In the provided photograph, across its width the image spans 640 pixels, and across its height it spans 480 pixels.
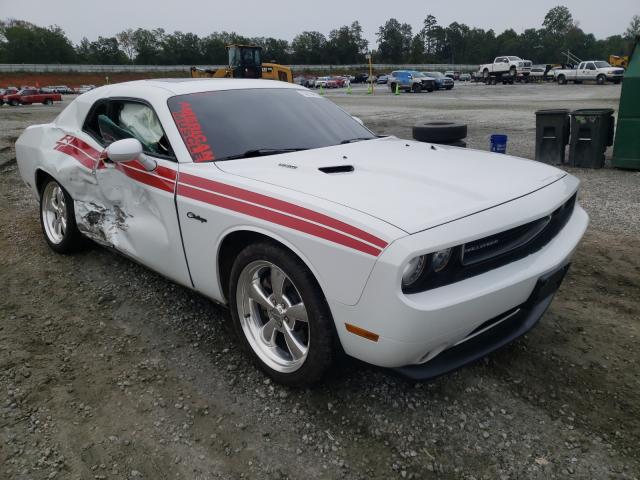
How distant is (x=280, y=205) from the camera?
234 centimetres

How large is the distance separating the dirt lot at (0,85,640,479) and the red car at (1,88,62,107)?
34882 mm

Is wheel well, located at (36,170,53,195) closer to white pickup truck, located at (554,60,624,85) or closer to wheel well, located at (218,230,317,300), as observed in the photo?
wheel well, located at (218,230,317,300)

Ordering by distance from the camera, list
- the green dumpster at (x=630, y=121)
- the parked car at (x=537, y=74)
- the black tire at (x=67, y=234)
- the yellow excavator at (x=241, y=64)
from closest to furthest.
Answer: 1. the black tire at (x=67, y=234)
2. the green dumpster at (x=630, y=121)
3. the yellow excavator at (x=241, y=64)
4. the parked car at (x=537, y=74)

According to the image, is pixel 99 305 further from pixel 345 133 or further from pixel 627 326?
pixel 627 326

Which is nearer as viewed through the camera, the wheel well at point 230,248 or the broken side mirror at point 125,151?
the wheel well at point 230,248

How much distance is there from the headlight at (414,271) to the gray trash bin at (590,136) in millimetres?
7156

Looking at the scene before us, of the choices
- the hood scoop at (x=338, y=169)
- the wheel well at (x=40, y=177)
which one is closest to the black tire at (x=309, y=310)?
the hood scoop at (x=338, y=169)

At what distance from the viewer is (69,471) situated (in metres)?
2.15

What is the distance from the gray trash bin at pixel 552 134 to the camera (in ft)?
26.6

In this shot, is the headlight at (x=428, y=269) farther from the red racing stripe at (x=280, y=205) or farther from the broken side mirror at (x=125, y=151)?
the broken side mirror at (x=125, y=151)

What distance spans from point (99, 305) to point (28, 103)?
3545 centimetres

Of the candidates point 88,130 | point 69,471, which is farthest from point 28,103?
point 69,471

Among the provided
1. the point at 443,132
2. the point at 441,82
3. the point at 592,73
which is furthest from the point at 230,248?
the point at 592,73

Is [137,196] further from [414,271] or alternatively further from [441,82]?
[441,82]
